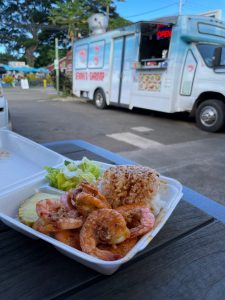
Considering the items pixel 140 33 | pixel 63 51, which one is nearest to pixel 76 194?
pixel 140 33

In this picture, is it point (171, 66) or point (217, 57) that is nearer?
point (217, 57)

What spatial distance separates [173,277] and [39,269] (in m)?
0.37

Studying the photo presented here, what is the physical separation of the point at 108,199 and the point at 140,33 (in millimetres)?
7112

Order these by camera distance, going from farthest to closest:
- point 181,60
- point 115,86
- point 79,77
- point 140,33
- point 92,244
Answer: point 79,77 < point 115,86 < point 140,33 < point 181,60 < point 92,244

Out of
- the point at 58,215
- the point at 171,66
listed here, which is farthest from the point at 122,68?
the point at 58,215

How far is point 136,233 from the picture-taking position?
0.63m

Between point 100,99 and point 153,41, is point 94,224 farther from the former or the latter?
point 100,99

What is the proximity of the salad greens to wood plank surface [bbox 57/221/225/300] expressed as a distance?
344 mm

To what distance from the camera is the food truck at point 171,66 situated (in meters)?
5.83

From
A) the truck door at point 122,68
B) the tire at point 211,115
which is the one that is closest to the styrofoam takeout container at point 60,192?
the tire at point 211,115

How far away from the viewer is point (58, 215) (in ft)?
2.14

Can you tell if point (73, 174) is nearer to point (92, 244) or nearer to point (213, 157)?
point (92, 244)

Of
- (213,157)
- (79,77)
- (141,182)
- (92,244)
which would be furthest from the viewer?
(79,77)

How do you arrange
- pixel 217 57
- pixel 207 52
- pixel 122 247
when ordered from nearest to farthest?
pixel 122 247
pixel 217 57
pixel 207 52
